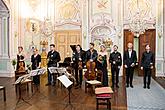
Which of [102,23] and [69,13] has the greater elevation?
[69,13]

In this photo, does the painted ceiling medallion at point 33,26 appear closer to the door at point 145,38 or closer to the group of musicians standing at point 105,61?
the group of musicians standing at point 105,61

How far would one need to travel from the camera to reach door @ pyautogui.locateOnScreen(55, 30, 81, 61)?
514 inches

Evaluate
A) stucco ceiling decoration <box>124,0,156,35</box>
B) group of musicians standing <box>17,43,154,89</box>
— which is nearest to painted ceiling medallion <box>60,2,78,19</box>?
stucco ceiling decoration <box>124,0,156,35</box>

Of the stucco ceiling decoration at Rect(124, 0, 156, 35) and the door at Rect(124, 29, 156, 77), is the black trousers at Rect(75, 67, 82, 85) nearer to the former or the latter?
the stucco ceiling decoration at Rect(124, 0, 156, 35)

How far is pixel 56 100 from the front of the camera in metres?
6.99

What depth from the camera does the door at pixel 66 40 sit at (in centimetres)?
1306

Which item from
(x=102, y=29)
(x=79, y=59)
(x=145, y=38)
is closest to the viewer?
(x=79, y=59)

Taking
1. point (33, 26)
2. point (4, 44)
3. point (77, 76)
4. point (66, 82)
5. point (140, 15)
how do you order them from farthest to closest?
point (33, 26) → point (140, 15) → point (4, 44) → point (77, 76) → point (66, 82)

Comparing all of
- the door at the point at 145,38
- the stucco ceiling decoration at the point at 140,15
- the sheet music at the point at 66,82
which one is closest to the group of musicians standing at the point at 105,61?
the sheet music at the point at 66,82

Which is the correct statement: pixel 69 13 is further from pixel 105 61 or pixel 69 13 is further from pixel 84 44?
pixel 105 61

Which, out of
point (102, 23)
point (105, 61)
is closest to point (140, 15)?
point (102, 23)

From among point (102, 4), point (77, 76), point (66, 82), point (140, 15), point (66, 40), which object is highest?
point (102, 4)

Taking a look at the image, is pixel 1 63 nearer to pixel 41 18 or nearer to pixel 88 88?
pixel 41 18

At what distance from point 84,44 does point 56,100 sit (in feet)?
19.9
